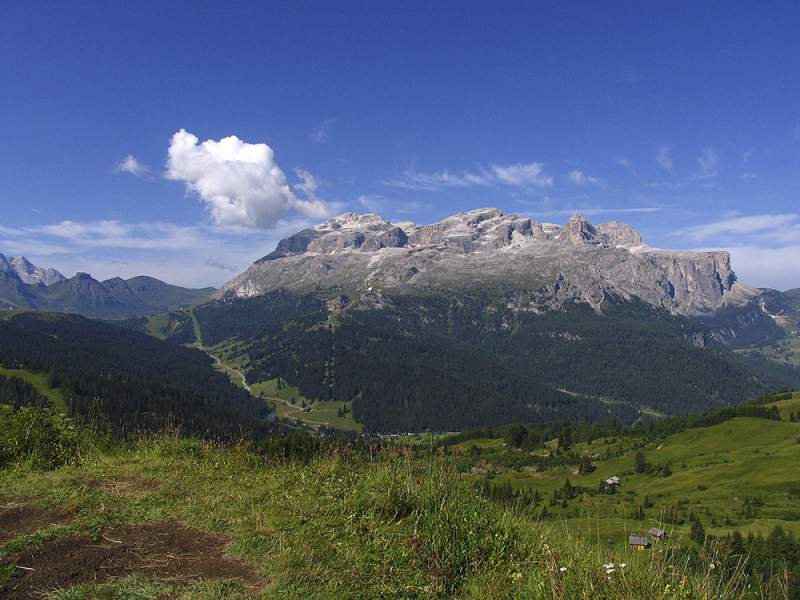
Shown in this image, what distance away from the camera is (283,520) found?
23.7 feet

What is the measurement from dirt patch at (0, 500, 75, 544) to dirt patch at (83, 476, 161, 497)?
1.05 meters

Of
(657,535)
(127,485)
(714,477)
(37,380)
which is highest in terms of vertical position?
(657,535)

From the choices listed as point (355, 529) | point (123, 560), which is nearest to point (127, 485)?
point (123, 560)

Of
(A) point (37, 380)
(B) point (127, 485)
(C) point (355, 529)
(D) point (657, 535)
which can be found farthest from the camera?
(A) point (37, 380)

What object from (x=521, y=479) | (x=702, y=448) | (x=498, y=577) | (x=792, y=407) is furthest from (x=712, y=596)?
(x=792, y=407)

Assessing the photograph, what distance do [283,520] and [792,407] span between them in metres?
186

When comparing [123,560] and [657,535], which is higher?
[657,535]

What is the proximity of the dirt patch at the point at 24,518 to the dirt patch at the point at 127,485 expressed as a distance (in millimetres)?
1046

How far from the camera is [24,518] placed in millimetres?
7215

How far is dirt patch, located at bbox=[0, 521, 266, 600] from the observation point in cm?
547

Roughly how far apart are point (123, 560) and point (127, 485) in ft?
10.6

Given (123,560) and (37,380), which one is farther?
(37,380)

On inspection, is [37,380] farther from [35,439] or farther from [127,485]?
[127,485]

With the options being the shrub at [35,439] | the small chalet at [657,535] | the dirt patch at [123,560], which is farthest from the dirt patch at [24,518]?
the small chalet at [657,535]
